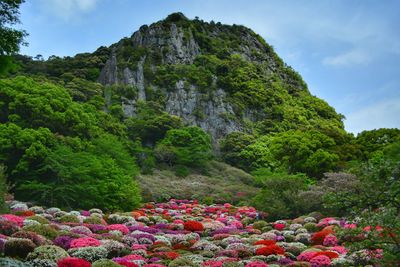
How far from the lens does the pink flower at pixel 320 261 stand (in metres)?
16.1

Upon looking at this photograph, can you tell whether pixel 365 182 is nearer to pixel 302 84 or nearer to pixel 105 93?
pixel 105 93

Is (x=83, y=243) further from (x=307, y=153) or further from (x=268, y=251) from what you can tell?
(x=307, y=153)

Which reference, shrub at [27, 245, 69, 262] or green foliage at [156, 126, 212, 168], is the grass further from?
shrub at [27, 245, 69, 262]

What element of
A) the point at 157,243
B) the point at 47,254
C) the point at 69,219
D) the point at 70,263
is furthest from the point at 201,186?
the point at 70,263

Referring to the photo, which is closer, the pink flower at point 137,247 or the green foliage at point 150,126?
the pink flower at point 137,247

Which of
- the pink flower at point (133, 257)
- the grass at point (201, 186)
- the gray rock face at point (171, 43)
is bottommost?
the pink flower at point (133, 257)

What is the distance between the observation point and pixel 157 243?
20.3 meters

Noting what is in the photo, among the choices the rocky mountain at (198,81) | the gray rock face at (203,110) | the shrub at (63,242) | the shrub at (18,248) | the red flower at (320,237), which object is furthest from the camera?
the rocky mountain at (198,81)

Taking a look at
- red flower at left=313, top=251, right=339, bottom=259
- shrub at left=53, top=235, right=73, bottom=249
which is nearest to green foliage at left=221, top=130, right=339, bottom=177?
red flower at left=313, top=251, right=339, bottom=259

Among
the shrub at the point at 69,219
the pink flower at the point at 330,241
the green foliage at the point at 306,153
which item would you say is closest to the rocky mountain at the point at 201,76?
the green foliage at the point at 306,153

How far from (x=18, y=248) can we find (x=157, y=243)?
288 inches

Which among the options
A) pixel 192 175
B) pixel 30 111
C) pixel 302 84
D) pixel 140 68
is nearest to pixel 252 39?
pixel 302 84

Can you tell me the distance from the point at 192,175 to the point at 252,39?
5791cm

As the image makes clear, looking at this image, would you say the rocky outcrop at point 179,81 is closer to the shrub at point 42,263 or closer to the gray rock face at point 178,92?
the gray rock face at point 178,92
